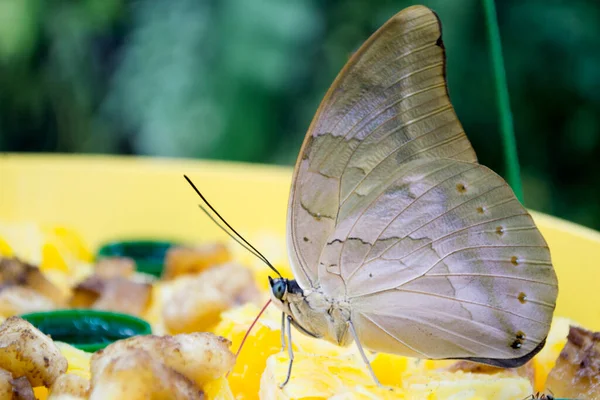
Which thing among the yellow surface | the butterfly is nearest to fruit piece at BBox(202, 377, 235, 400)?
the butterfly

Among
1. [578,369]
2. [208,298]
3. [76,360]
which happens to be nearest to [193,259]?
[208,298]

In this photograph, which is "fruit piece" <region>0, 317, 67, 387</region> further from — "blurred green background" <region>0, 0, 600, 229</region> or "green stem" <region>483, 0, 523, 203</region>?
"blurred green background" <region>0, 0, 600, 229</region>

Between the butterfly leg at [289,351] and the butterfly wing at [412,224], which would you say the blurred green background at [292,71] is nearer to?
the butterfly wing at [412,224]

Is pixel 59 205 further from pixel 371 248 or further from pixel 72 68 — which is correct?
pixel 72 68

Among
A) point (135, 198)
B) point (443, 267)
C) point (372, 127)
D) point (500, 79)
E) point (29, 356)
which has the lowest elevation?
point (135, 198)

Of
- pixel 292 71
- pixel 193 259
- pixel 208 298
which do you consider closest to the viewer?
pixel 208 298

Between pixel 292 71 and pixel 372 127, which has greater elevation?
pixel 372 127

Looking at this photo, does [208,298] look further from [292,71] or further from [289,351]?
[292,71]

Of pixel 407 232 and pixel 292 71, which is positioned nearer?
pixel 407 232

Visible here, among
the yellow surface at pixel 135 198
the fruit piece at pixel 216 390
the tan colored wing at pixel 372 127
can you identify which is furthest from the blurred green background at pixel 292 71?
the fruit piece at pixel 216 390
